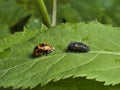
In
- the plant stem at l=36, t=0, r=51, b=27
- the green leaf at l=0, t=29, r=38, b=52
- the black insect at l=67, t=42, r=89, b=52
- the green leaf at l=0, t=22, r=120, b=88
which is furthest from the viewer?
the plant stem at l=36, t=0, r=51, b=27

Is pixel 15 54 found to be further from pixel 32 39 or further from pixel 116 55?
pixel 116 55

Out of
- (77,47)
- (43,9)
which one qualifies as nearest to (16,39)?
(43,9)

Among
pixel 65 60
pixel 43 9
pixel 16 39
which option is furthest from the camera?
pixel 43 9

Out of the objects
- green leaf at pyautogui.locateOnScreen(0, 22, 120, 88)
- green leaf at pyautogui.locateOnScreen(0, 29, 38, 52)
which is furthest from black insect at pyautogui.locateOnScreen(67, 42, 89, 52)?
green leaf at pyautogui.locateOnScreen(0, 29, 38, 52)

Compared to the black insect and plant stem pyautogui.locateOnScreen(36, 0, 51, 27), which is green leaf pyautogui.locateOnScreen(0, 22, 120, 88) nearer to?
the black insect

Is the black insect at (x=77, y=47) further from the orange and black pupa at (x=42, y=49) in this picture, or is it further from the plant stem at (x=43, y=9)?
the plant stem at (x=43, y=9)

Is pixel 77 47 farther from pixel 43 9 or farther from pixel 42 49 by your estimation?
pixel 43 9

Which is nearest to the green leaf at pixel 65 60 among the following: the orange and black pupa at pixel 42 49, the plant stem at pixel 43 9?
the orange and black pupa at pixel 42 49
